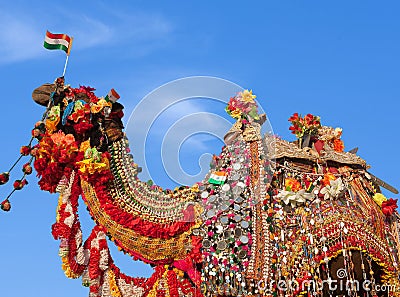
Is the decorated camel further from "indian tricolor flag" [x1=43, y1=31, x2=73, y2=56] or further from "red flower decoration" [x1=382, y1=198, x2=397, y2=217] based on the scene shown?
"indian tricolor flag" [x1=43, y1=31, x2=73, y2=56]

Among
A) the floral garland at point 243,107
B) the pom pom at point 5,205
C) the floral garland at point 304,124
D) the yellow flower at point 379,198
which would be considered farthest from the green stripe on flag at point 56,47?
the yellow flower at point 379,198

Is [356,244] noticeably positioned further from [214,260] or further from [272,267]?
[214,260]

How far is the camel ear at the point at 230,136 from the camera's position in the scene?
6945 millimetres

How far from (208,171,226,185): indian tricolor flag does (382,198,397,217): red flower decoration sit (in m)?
2.11

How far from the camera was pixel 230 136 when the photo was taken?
6996mm

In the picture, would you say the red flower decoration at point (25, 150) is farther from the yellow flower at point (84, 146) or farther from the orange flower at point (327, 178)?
the orange flower at point (327, 178)

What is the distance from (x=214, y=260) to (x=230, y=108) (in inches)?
74.3

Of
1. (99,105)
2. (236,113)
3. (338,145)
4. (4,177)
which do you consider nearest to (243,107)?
(236,113)

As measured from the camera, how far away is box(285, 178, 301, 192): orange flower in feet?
22.1

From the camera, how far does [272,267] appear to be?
629 cm

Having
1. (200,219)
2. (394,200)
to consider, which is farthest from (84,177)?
(394,200)

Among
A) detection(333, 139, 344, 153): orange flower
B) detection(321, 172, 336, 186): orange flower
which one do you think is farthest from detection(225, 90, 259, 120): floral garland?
detection(333, 139, 344, 153): orange flower

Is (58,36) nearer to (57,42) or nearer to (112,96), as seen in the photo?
(57,42)

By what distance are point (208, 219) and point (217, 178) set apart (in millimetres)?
497
